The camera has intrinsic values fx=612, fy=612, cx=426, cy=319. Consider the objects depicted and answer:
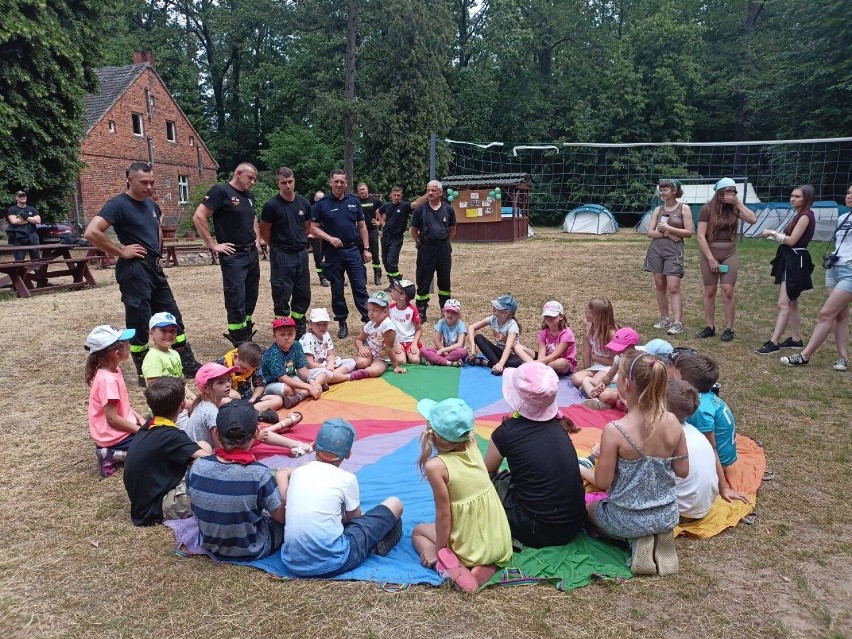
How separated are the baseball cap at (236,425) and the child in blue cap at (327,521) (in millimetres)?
348

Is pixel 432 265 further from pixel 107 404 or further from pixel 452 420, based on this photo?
pixel 452 420

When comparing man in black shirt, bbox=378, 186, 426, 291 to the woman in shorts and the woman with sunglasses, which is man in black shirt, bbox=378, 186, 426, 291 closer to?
the woman in shorts

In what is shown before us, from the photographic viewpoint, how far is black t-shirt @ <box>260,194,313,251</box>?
7148mm

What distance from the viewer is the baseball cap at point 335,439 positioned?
3.27m

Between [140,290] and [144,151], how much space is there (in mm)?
27714

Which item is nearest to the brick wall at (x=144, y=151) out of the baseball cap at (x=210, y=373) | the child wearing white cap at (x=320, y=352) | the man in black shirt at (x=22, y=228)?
the man in black shirt at (x=22, y=228)

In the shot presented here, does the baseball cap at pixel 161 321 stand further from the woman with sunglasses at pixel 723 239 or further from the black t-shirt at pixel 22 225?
the black t-shirt at pixel 22 225

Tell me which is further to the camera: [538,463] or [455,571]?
[538,463]

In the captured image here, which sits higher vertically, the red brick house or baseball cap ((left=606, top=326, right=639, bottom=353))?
the red brick house

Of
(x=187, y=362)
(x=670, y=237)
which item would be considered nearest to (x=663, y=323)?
(x=670, y=237)

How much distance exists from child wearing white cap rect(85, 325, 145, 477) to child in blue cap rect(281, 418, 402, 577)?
1.80 m

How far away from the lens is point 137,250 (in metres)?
5.95

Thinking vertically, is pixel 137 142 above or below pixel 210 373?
above

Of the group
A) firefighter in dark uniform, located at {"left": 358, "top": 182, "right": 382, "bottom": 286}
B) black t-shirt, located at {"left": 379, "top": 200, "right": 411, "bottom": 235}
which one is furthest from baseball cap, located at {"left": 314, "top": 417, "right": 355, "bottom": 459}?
firefighter in dark uniform, located at {"left": 358, "top": 182, "right": 382, "bottom": 286}
